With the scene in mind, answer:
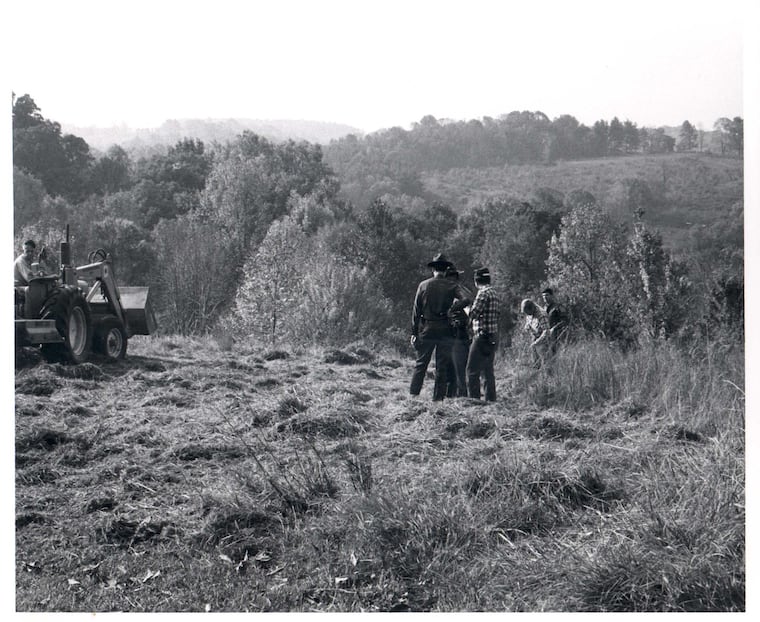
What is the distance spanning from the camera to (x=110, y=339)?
6.82 meters

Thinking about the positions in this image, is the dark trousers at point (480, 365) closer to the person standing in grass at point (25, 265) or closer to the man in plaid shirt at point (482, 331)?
the man in plaid shirt at point (482, 331)

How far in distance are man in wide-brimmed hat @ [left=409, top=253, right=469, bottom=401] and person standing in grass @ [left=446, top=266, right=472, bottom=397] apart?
3 cm

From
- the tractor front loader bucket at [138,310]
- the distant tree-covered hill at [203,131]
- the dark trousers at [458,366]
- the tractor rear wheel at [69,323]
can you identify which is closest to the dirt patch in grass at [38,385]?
the tractor rear wheel at [69,323]

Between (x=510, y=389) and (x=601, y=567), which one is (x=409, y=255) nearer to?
(x=510, y=389)

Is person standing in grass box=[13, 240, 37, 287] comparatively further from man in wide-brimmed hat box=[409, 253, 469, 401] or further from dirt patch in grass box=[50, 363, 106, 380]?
man in wide-brimmed hat box=[409, 253, 469, 401]

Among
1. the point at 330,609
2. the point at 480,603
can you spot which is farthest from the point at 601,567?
the point at 330,609

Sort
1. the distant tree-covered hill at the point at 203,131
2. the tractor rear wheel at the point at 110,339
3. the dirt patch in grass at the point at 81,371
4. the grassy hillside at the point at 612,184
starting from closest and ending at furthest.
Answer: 1. the grassy hillside at the point at 612,184
2. the distant tree-covered hill at the point at 203,131
3. the dirt patch in grass at the point at 81,371
4. the tractor rear wheel at the point at 110,339

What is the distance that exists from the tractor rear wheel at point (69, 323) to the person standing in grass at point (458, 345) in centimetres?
321

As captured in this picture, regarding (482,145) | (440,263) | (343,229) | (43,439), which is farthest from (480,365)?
(43,439)

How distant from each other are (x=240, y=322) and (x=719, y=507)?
3680 mm

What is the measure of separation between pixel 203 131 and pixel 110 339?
85.3 inches

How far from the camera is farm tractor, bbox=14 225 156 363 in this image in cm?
612

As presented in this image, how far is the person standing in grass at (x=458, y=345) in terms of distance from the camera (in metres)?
5.57

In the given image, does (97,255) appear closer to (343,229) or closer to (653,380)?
(343,229)
